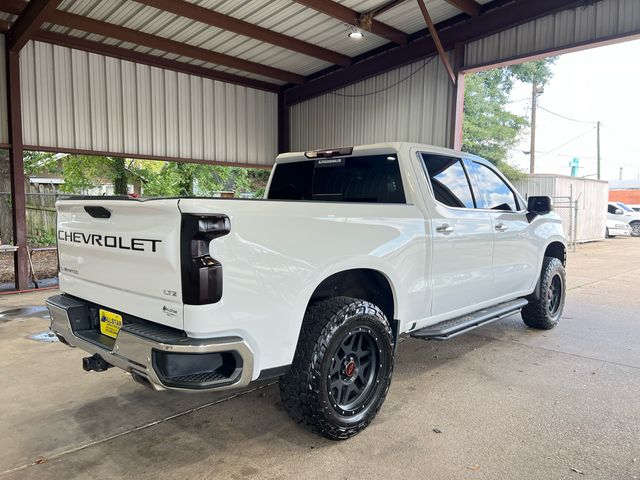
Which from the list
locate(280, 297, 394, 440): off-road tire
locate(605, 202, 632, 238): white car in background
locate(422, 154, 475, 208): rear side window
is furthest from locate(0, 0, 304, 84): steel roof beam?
Answer: locate(605, 202, 632, 238): white car in background

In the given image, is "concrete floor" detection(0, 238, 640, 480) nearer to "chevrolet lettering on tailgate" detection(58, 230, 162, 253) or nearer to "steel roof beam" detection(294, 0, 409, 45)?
"chevrolet lettering on tailgate" detection(58, 230, 162, 253)

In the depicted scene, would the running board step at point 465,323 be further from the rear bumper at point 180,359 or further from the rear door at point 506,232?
the rear bumper at point 180,359

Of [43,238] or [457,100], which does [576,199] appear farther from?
[43,238]

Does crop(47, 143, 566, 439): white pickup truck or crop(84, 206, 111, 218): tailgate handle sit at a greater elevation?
crop(84, 206, 111, 218): tailgate handle

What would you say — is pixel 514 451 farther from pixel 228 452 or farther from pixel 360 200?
pixel 360 200

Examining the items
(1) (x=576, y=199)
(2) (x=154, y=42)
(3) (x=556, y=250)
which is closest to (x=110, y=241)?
(3) (x=556, y=250)

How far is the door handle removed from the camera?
3693 millimetres

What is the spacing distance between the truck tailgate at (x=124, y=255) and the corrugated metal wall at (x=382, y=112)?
24.6 ft

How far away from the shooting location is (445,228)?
3748mm

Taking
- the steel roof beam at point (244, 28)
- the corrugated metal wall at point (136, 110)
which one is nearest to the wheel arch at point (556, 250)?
the steel roof beam at point (244, 28)

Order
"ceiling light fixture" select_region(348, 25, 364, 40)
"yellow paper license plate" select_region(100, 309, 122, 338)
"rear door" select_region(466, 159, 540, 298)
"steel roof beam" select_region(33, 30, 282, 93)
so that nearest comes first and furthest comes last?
"yellow paper license plate" select_region(100, 309, 122, 338) < "rear door" select_region(466, 159, 540, 298) < "ceiling light fixture" select_region(348, 25, 364, 40) < "steel roof beam" select_region(33, 30, 282, 93)

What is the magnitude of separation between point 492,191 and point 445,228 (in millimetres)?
1140

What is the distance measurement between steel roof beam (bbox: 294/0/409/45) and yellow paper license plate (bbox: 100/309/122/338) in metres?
6.36

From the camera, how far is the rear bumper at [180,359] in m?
2.26
